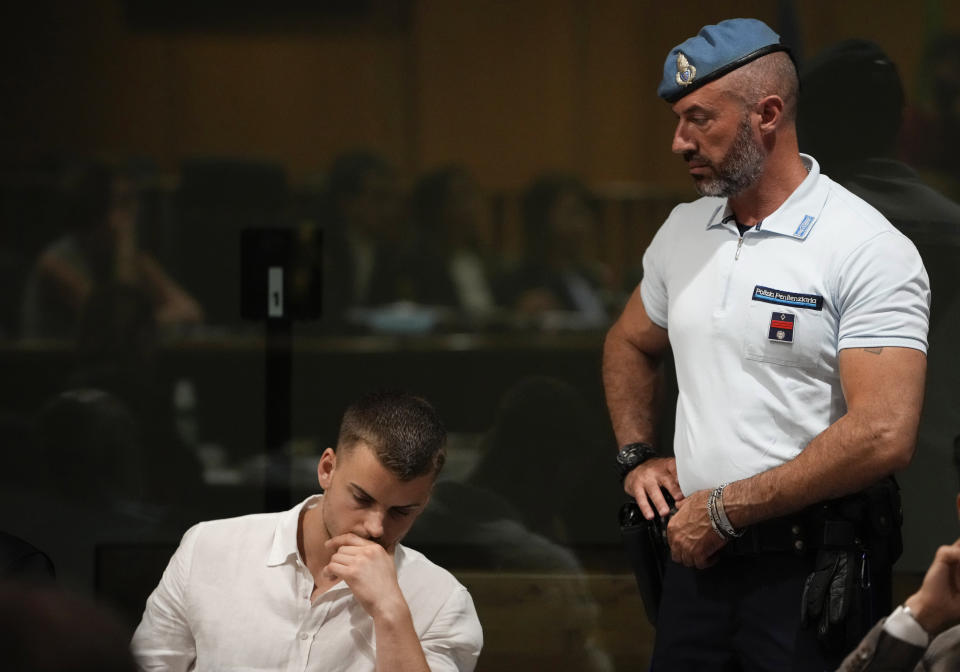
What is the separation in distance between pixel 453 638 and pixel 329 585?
24cm

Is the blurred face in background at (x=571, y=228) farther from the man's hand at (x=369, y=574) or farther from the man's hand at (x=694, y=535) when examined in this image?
the man's hand at (x=369, y=574)

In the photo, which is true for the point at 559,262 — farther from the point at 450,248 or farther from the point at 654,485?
the point at 654,485

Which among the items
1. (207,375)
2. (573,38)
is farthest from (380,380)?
(573,38)

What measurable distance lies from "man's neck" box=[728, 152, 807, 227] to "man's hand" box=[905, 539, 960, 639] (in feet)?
2.43

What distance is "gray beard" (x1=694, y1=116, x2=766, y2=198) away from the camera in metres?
2.43

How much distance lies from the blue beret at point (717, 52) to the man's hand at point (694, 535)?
0.74m

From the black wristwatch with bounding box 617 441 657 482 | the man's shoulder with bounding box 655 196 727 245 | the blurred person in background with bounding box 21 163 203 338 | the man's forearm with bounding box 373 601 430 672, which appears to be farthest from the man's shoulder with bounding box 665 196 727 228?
the blurred person in background with bounding box 21 163 203 338

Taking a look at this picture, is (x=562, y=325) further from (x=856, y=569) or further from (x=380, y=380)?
(x=856, y=569)

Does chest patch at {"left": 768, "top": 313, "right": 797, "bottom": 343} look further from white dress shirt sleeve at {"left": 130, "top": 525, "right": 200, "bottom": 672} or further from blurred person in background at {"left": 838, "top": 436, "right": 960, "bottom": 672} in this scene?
white dress shirt sleeve at {"left": 130, "top": 525, "right": 200, "bottom": 672}

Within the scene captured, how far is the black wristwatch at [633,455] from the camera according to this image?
8.75 ft

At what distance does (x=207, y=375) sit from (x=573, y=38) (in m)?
1.37

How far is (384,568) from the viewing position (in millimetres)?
2279

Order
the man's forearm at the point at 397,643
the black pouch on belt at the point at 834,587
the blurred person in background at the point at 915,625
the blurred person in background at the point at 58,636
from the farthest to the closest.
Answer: the black pouch on belt at the point at 834,587, the man's forearm at the point at 397,643, the blurred person in background at the point at 915,625, the blurred person in background at the point at 58,636

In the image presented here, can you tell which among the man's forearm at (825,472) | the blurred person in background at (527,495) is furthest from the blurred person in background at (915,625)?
the blurred person in background at (527,495)
